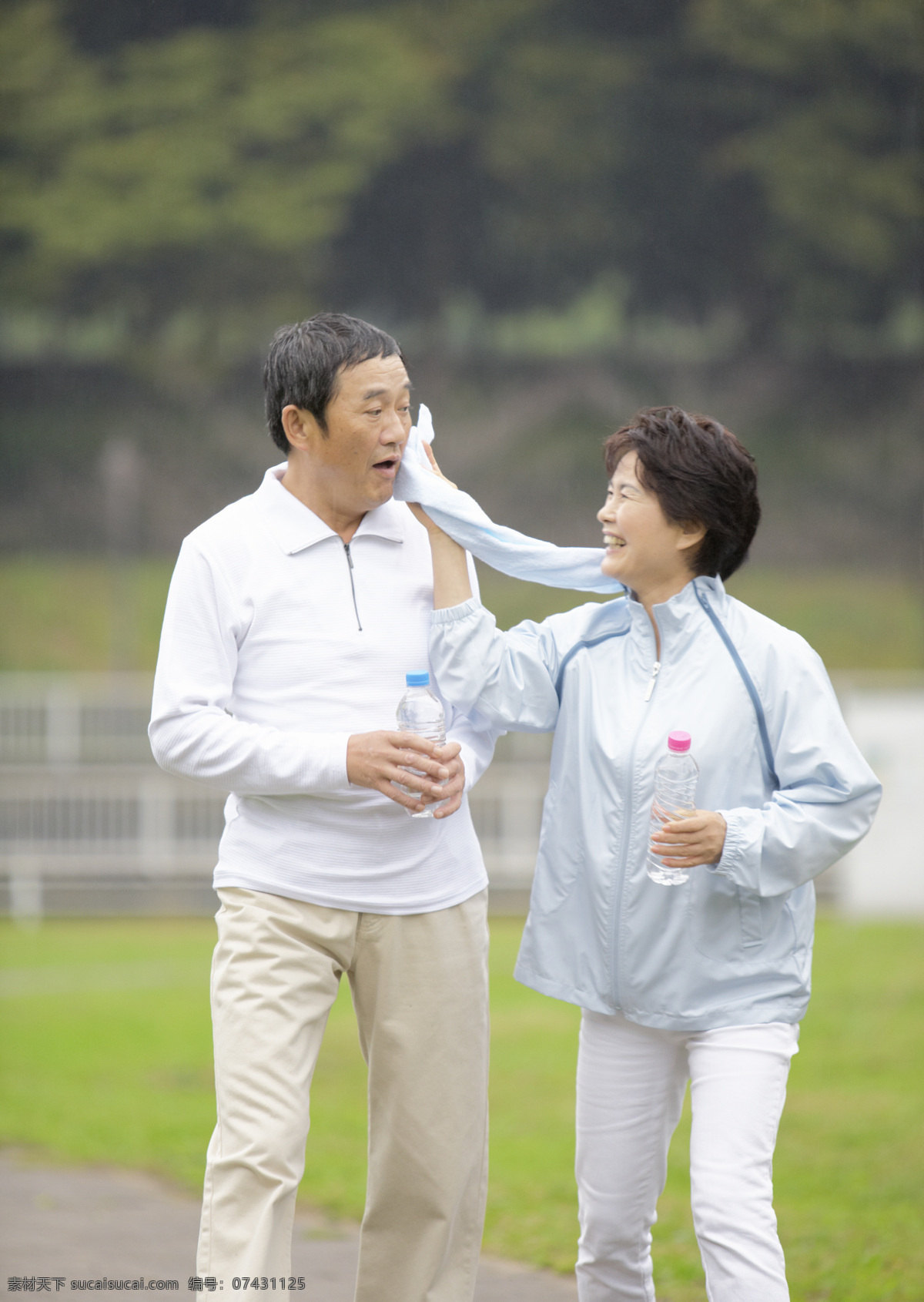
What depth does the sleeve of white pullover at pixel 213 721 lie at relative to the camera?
7.07ft

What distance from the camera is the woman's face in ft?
7.42

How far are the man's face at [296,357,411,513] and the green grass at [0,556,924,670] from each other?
50.4 ft

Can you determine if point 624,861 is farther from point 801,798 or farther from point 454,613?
point 454,613

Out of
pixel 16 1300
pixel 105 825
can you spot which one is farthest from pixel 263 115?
pixel 16 1300

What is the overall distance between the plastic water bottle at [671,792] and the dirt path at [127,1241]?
1267 millimetres

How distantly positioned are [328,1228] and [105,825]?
27.6 ft

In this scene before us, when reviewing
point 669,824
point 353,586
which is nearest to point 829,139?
point 353,586

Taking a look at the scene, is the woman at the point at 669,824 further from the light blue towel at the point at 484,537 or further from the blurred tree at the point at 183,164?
the blurred tree at the point at 183,164

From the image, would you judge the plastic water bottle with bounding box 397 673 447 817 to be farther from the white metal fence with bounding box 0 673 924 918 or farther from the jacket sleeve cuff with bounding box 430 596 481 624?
the white metal fence with bounding box 0 673 924 918

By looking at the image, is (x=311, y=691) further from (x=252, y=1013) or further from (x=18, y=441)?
(x=18, y=441)

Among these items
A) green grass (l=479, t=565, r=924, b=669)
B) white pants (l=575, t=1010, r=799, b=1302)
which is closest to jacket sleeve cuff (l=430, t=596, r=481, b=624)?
white pants (l=575, t=1010, r=799, b=1302)

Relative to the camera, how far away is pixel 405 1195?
227cm

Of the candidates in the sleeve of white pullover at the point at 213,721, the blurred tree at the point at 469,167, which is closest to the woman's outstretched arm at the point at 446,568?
the sleeve of white pullover at the point at 213,721

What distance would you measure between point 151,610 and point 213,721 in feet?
55.3
